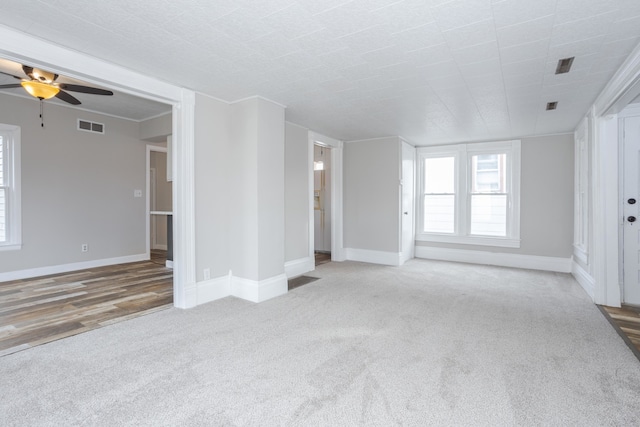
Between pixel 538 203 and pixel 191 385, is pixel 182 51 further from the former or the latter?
pixel 538 203

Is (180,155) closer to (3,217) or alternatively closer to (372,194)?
(3,217)

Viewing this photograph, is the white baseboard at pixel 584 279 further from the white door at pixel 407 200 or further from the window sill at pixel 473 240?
the white door at pixel 407 200

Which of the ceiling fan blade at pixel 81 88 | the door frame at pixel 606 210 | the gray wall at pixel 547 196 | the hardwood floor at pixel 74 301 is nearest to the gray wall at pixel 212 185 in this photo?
the hardwood floor at pixel 74 301

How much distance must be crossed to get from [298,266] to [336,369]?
2.95m

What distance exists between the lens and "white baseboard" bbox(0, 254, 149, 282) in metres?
4.42

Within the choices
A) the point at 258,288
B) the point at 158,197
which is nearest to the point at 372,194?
the point at 258,288

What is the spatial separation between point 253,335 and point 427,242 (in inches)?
188

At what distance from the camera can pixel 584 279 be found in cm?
422

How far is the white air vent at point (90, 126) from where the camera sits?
5074mm

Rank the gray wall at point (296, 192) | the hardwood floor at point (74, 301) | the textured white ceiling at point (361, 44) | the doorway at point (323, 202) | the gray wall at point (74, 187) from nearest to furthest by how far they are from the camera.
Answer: the textured white ceiling at point (361, 44), the hardwood floor at point (74, 301), the gray wall at point (74, 187), the gray wall at point (296, 192), the doorway at point (323, 202)

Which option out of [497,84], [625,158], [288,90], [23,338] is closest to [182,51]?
[288,90]

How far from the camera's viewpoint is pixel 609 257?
11.7 ft

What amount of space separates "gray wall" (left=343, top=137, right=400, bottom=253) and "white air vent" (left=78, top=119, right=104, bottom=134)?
4.31 meters

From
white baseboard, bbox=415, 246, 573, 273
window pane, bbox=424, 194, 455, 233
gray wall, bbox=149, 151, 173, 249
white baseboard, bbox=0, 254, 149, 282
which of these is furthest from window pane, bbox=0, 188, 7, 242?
window pane, bbox=424, 194, 455, 233
